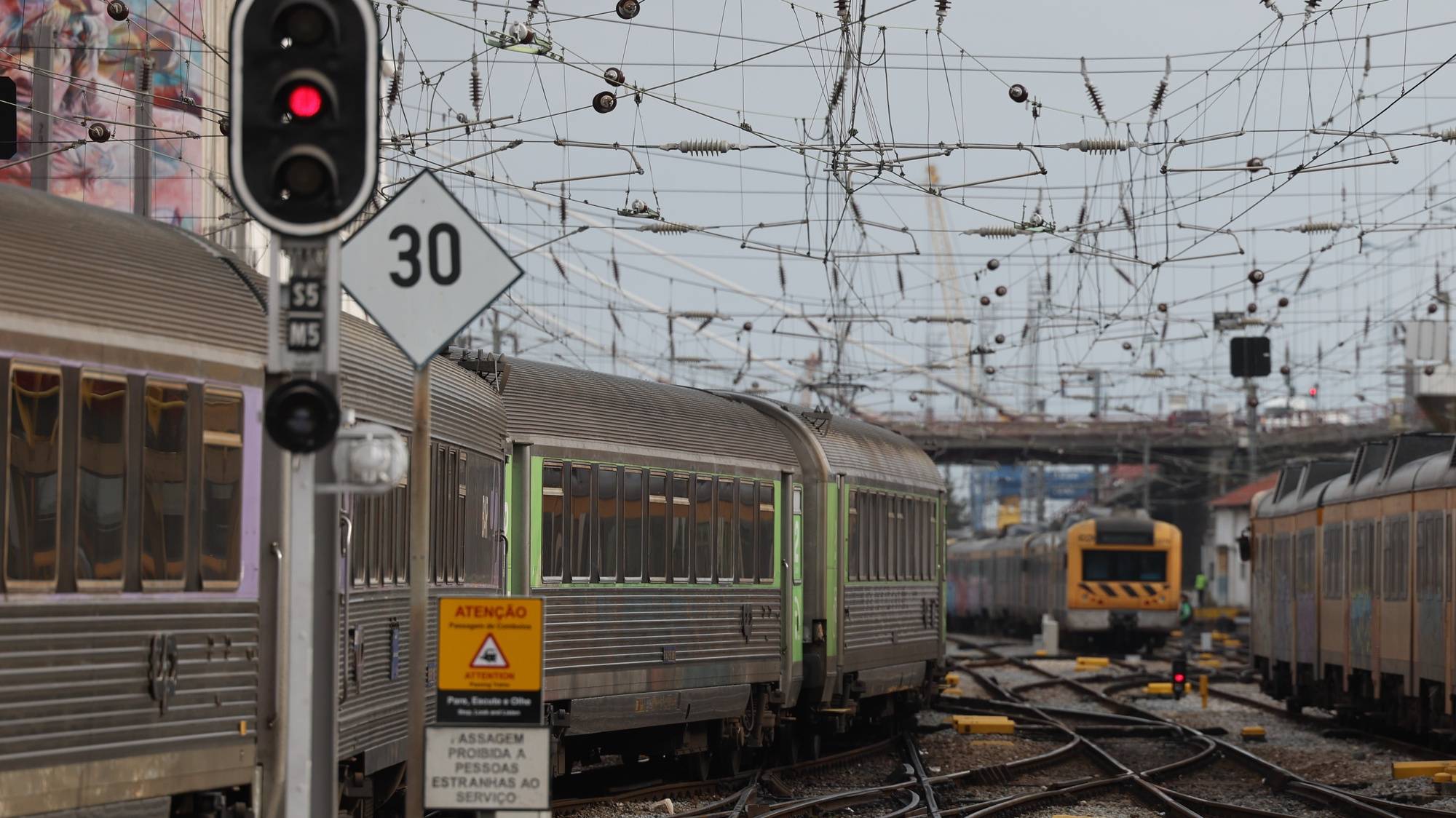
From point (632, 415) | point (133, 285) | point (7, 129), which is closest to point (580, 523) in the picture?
point (632, 415)

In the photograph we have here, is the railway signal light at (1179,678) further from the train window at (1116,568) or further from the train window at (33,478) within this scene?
the train window at (33,478)

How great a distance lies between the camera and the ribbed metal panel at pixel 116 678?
842 cm

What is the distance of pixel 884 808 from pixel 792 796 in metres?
1.08

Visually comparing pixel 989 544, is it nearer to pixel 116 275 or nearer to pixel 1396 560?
pixel 1396 560

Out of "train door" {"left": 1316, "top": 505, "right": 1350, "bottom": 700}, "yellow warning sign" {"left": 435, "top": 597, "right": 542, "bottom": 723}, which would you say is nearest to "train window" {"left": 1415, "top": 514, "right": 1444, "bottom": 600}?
"train door" {"left": 1316, "top": 505, "right": 1350, "bottom": 700}

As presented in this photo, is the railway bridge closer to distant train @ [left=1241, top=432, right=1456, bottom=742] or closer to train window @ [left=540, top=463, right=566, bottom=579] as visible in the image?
distant train @ [left=1241, top=432, right=1456, bottom=742]

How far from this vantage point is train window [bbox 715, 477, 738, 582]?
63.1 feet

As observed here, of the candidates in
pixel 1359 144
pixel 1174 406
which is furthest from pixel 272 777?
pixel 1174 406

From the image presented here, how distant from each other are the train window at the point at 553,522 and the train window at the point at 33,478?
7.51 metres

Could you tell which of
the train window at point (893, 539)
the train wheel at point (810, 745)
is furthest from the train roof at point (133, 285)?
the train window at point (893, 539)

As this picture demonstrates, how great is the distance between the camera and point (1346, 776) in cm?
2050

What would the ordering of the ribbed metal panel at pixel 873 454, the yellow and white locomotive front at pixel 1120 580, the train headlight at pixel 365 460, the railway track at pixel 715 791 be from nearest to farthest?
1. the train headlight at pixel 365 460
2. the railway track at pixel 715 791
3. the ribbed metal panel at pixel 873 454
4. the yellow and white locomotive front at pixel 1120 580

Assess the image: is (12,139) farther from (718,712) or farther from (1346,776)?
(1346,776)

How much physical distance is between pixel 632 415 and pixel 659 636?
1827mm
